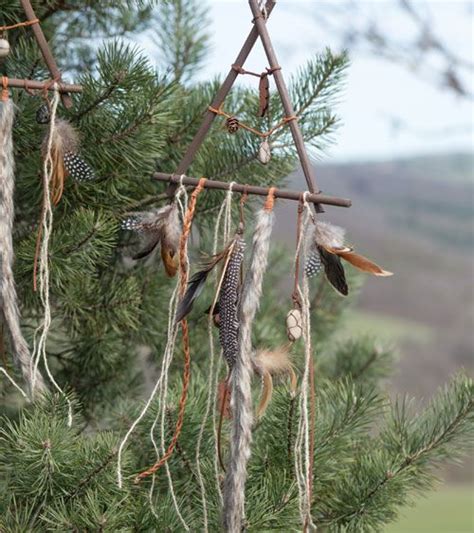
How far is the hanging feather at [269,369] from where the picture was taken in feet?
2.08

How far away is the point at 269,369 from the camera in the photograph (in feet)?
2.10

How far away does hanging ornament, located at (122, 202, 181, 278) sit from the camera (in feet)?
2.19

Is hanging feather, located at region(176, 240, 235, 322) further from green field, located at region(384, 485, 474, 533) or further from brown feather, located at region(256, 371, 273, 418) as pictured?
green field, located at region(384, 485, 474, 533)

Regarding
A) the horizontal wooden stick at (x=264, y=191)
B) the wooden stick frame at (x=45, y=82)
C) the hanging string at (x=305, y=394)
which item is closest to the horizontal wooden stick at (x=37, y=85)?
the wooden stick frame at (x=45, y=82)

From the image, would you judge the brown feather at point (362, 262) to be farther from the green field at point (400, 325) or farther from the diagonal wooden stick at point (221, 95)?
the green field at point (400, 325)

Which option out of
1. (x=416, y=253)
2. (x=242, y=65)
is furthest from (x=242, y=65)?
(x=416, y=253)

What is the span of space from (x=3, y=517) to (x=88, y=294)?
246 mm

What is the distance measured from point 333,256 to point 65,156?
25 cm

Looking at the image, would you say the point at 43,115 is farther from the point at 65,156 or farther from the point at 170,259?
the point at 170,259

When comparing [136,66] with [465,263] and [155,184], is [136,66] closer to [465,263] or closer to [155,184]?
[155,184]

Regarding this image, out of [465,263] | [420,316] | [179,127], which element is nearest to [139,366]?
[179,127]

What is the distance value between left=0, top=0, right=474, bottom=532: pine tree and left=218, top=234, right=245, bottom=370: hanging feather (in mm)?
85

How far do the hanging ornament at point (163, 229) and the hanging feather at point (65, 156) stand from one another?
0.06 metres

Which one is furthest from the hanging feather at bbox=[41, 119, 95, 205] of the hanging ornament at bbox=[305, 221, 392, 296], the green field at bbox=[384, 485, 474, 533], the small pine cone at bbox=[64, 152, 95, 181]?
the green field at bbox=[384, 485, 474, 533]
